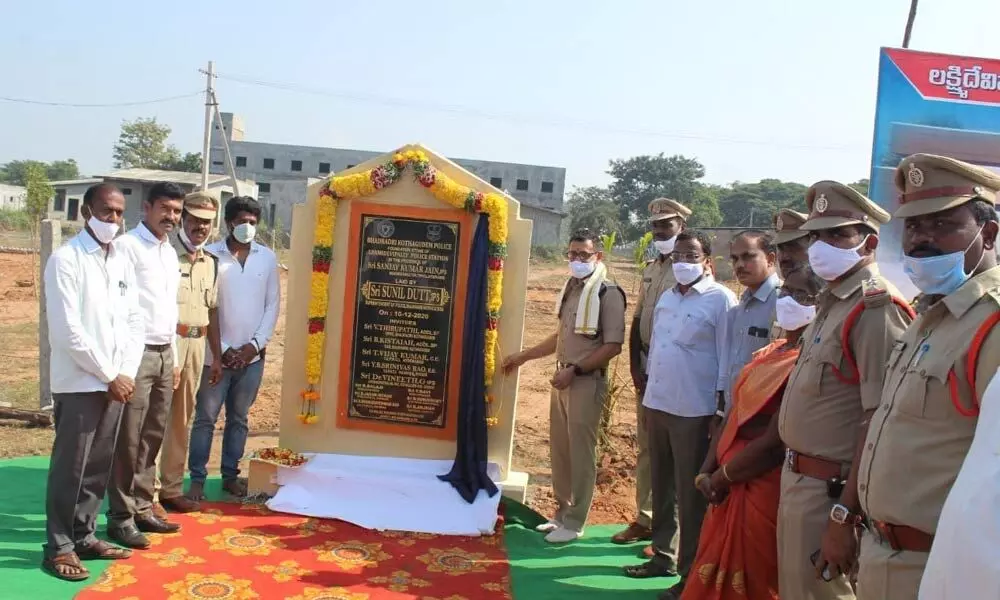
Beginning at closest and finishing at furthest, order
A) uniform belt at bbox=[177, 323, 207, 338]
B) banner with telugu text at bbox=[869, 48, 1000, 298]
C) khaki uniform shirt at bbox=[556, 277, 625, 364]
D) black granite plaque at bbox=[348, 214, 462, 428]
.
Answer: uniform belt at bbox=[177, 323, 207, 338] < khaki uniform shirt at bbox=[556, 277, 625, 364] < black granite plaque at bbox=[348, 214, 462, 428] < banner with telugu text at bbox=[869, 48, 1000, 298]

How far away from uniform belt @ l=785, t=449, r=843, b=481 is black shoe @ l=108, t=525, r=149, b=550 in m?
3.39

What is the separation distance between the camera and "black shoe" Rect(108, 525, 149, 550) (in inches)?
169

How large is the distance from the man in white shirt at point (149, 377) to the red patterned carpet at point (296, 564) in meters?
0.19

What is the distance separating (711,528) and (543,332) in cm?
1218

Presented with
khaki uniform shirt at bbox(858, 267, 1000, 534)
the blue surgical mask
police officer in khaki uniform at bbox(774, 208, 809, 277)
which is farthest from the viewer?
police officer in khaki uniform at bbox(774, 208, 809, 277)

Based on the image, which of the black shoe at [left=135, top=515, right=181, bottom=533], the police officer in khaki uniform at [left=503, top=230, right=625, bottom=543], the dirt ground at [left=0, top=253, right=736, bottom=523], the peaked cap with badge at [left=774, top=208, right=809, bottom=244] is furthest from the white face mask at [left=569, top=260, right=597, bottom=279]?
the black shoe at [left=135, top=515, right=181, bottom=533]

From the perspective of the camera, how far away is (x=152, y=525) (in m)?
4.52

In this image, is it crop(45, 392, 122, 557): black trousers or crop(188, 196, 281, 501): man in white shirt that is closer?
crop(45, 392, 122, 557): black trousers

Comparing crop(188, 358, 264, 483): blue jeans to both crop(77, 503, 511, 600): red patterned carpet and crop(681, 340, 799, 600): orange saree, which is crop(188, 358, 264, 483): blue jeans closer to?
crop(77, 503, 511, 600): red patterned carpet

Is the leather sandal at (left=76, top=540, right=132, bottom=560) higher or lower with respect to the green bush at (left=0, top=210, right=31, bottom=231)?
lower

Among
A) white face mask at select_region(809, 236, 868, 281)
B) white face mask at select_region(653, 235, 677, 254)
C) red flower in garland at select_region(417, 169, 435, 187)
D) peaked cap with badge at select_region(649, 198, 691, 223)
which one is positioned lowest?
white face mask at select_region(809, 236, 868, 281)

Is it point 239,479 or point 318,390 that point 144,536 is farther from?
point 318,390

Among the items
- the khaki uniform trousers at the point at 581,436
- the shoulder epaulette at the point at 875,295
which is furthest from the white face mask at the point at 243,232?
the shoulder epaulette at the point at 875,295

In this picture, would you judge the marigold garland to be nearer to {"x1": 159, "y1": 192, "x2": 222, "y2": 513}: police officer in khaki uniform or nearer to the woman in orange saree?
{"x1": 159, "y1": 192, "x2": 222, "y2": 513}: police officer in khaki uniform
